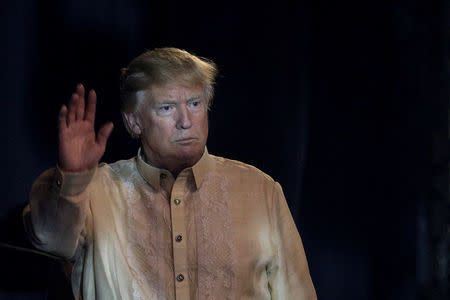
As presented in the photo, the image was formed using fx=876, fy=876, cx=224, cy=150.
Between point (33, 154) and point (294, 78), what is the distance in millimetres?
1072

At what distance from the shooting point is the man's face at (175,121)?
2.90m

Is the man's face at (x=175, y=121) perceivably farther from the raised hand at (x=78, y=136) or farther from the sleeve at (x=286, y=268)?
the sleeve at (x=286, y=268)

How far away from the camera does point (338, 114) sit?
358 cm

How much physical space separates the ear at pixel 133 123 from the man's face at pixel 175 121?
29 millimetres

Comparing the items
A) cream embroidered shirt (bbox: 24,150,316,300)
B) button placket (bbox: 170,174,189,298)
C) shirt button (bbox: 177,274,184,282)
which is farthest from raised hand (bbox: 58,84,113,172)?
shirt button (bbox: 177,274,184,282)

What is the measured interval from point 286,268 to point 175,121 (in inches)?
26.1

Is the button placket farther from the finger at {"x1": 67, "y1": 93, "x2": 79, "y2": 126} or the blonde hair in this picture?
the finger at {"x1": 67, "y1": 93, "x2": 79, "y2": 126}

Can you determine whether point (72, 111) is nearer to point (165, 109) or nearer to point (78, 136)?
point (78, 136)

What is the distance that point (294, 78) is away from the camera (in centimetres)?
351

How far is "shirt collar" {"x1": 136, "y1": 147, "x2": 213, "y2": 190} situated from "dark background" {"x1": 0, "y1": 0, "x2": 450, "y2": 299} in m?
0.41

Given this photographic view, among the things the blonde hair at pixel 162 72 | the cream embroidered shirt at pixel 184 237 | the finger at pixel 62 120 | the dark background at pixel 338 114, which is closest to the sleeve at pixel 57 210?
the cream embroidered shirt at pixel 184 237

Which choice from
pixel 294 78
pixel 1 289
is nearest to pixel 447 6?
pixel 294 78

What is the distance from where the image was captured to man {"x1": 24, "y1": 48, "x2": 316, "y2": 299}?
2908mm

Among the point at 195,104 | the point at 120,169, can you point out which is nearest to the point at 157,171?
the point at 120,169
